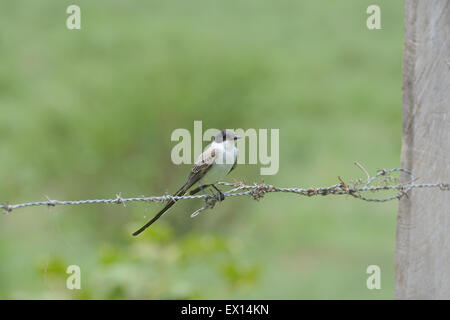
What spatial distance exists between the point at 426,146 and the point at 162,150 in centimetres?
542

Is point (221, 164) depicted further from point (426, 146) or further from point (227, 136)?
point (426, 146)

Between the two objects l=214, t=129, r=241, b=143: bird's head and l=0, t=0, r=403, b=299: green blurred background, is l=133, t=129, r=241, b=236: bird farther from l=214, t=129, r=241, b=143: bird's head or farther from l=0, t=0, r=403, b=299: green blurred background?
l=0, t=0, r=403, b=299: green blurred background

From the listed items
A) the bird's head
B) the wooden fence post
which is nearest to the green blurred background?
the bird's head

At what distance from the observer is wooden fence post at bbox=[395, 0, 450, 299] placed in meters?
2.94

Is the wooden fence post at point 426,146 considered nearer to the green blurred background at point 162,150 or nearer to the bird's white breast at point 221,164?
the bird's white breast at point 221,164

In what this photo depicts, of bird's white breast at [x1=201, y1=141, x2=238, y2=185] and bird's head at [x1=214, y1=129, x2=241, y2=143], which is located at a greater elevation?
bird's head at [x1=214, y1=129, x2=241, y2=143]

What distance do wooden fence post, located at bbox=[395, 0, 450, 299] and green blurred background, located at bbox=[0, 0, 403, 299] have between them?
96.8 inches

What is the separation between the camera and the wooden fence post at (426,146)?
2936 millimetres

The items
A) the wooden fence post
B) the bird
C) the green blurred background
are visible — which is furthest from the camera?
the green blurred background

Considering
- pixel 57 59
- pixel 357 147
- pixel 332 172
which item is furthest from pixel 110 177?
pixel 357 147

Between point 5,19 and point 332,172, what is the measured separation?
268 inches

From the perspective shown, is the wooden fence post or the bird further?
the bird

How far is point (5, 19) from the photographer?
1253 centimetres
